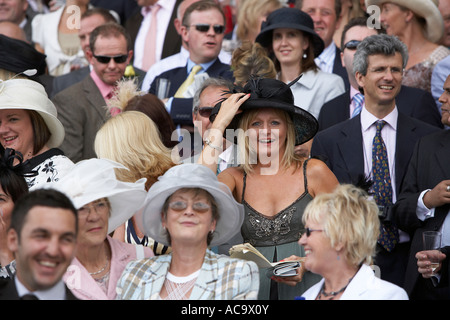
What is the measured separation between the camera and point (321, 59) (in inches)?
322

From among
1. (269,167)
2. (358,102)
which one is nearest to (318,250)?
(269,167)

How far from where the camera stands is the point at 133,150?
18.4 feet

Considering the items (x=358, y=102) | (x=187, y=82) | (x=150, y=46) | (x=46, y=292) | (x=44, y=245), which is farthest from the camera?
(x=150, y=46)

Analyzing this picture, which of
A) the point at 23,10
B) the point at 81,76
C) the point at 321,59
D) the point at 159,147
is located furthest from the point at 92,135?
the point at 23,10

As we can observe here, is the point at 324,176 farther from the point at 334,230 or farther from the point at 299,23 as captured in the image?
the point at 299,23

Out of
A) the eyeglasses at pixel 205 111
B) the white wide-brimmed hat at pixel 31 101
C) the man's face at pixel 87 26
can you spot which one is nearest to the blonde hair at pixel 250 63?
the eyeglasses at pixel 205 111

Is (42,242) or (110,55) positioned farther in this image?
(110,55)

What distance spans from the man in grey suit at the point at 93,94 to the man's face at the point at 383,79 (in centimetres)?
228

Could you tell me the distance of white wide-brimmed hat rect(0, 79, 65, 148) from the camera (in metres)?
5.74

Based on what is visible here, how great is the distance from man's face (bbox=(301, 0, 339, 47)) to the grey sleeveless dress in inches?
130

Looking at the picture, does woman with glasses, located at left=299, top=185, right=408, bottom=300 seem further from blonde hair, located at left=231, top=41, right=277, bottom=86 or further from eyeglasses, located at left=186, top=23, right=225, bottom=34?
eyeglasses, located at left=186, top=23, right=225, bottom=34

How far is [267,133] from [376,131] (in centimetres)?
122

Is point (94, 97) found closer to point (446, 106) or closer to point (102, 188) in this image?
point (102, 188)

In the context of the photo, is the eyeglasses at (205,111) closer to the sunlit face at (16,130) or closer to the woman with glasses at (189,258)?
the sunlit face at (16,130)
